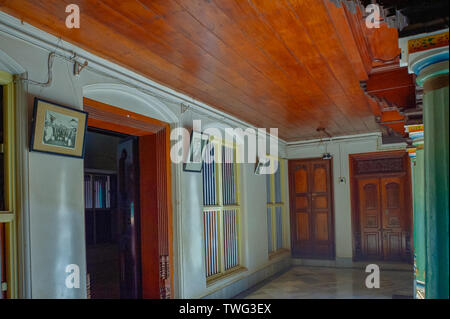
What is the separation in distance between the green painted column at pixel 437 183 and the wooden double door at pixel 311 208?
763cm

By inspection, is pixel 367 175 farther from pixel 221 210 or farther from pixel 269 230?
pixel 221 210

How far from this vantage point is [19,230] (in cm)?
271

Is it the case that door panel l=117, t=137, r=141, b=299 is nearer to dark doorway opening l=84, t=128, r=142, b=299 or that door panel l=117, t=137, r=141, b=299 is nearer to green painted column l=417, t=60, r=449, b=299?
dark doorway opening l=84, t=128, r=142, b=299

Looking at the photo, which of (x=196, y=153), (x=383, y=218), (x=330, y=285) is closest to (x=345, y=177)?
(x=383, y=218)

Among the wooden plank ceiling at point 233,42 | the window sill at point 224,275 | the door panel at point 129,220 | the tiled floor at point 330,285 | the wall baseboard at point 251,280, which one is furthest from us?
the tiled floor at point 330,285

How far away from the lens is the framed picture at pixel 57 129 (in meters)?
2.82

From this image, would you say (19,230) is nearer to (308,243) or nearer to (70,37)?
(70,37)

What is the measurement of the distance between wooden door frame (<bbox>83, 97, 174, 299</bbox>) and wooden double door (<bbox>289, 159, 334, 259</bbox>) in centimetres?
525

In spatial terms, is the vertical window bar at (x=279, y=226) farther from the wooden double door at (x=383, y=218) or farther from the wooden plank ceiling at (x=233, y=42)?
the wooden plank ceiling at (x=233, y=42)

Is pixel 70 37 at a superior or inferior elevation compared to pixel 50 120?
superior

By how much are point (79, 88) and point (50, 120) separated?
0.53m

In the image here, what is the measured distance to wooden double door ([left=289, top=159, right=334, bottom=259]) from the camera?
29.5 ft

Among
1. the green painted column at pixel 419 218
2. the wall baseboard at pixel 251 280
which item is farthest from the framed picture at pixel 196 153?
the green painted column at pixel 419 218

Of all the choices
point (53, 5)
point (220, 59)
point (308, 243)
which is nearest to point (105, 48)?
point (53, 5)
